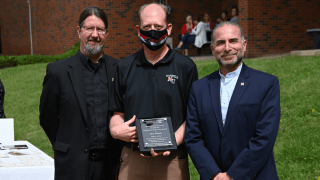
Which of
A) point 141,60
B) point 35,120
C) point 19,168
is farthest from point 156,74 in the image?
point 35,120

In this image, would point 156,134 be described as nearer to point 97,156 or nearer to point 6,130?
point 97,156

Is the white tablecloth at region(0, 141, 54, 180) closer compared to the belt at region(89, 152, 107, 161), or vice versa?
the white tablecloth at region(0, 141, 54, 180)

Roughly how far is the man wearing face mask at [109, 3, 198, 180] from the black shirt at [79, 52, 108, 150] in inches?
9.7

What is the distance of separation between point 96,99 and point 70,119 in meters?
0.31

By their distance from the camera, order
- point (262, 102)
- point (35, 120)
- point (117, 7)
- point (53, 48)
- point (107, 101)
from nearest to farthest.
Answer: point (262, 102) → point (107, 101) → point (35, 120) → point (117, 7) → point (53, 48)

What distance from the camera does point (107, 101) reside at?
3.14 meters

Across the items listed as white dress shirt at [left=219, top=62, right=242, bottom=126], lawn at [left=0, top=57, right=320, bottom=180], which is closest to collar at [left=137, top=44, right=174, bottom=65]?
white dress shirt at [left=219, top=62, right=242, bottom=126]

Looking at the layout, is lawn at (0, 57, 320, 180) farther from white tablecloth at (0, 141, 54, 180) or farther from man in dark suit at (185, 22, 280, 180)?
white tablecloth at (0, 141, 54, 180)

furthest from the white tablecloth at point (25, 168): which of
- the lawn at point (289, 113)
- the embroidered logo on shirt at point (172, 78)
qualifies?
the lawn at point (289, 113)

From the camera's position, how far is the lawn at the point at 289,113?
5.04 m

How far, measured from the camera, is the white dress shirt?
8.46 feet

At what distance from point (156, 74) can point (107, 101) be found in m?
0.63

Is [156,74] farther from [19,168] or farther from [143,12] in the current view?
[19,168]

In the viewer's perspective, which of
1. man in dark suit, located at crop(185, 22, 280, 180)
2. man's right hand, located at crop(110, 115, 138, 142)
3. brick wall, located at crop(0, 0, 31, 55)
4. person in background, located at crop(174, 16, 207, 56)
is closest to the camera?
man in dark suit, located at crop(185, 22, 280, 180)
